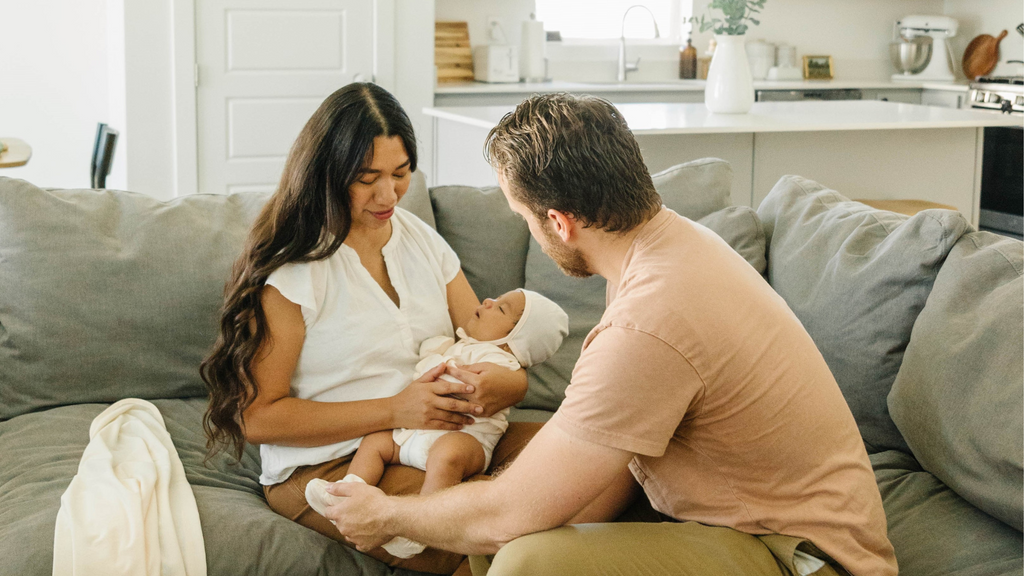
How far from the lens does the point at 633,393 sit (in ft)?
3.81

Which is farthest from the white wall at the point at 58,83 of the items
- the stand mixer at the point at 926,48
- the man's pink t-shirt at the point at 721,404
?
the stand mixer at the point at 926,48

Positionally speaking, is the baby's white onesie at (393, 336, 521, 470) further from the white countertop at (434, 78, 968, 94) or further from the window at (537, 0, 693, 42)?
the window at (537, 0, 693, 42)

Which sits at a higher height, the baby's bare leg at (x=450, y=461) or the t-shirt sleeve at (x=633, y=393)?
the t-shirt sleeve at (x=633, y=393)

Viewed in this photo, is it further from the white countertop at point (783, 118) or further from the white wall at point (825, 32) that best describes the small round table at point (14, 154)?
the white wall at point (825, 32)

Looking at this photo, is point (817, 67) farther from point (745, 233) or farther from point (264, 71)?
point (745, 233)

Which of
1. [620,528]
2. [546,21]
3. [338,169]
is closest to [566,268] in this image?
[620,528]

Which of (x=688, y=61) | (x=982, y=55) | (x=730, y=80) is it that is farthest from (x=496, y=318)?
(x=982, y=55)

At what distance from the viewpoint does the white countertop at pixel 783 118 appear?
313 cm

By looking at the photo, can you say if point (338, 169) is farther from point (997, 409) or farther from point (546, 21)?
point (546, 21)

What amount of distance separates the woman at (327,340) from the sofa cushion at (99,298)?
34 centimetres

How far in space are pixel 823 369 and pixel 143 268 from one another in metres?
1.35

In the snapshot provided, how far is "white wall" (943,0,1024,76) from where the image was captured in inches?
223

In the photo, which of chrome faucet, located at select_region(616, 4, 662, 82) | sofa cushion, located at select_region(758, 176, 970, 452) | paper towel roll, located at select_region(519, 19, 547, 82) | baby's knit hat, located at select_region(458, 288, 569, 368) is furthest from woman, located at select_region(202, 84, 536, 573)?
chrome faucet, located at select_region(616, 4, 662, 82)

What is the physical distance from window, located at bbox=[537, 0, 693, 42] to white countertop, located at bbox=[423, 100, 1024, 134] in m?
1.98
